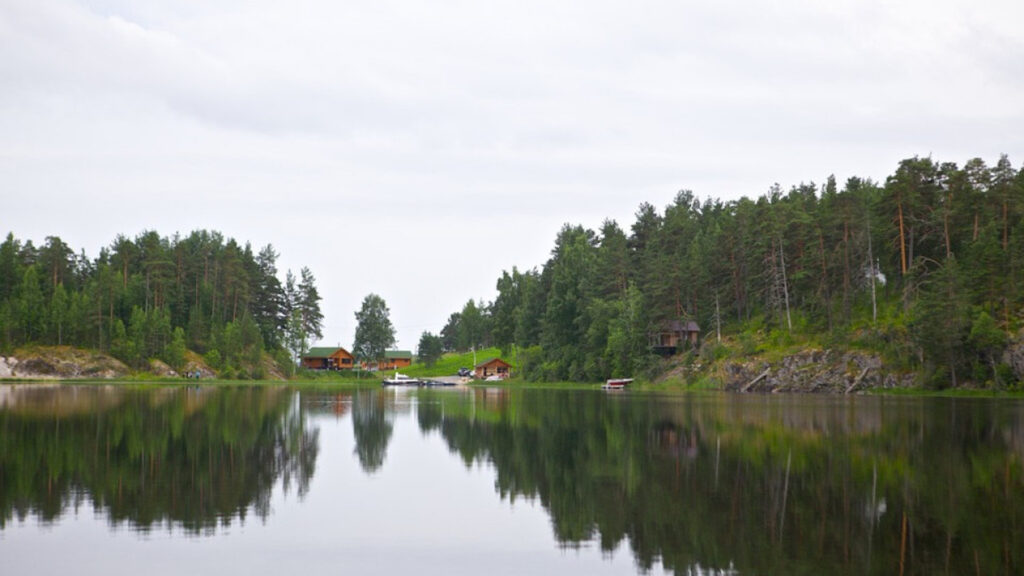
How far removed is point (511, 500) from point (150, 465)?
1211 centimetres

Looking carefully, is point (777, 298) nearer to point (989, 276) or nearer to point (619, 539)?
point (989, 276)

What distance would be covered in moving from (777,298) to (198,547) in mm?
97593

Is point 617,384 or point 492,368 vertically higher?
point 492,368

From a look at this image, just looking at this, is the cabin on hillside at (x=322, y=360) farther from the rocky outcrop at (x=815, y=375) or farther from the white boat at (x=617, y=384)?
the rocky outcrop at (x=815, y=375)

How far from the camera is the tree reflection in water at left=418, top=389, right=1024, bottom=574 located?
17.0 meters

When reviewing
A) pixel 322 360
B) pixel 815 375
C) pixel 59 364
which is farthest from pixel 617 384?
pixel 322 360

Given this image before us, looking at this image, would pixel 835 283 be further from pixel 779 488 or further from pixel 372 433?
pixel 779 488

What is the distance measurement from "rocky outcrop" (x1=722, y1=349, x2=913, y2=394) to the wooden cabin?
84.8 meters

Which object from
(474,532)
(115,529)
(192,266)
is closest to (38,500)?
(115,529)

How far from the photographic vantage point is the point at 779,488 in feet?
80.0

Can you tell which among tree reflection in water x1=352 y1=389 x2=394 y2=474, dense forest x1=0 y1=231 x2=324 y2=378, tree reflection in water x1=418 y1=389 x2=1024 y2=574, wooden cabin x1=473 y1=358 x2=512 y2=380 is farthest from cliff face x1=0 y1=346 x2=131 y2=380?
tree reflection in water x1=418 y1=389 x2=1024 y2=574

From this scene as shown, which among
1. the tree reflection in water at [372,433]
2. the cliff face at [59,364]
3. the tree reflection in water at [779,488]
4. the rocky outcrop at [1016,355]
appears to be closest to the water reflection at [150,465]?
the tree reflection in water at [372,433]

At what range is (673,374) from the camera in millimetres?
112312

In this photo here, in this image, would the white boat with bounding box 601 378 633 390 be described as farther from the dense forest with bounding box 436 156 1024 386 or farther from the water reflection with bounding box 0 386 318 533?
the water reflection with bounding box 0 386 318 533
